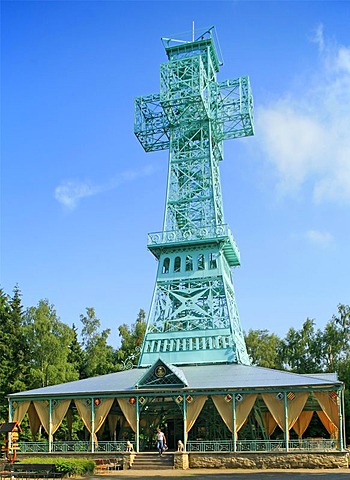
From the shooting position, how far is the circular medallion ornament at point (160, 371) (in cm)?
2530

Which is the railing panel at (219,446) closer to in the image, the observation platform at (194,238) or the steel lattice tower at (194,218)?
the steel lattice tower at (194,218)

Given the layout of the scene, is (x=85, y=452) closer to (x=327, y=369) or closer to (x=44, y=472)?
(x=44, y=472)

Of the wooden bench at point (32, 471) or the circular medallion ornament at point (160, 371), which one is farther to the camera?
the circular medallion ornament at point (160, 371)

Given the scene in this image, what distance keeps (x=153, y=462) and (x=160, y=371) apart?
3.60 meters

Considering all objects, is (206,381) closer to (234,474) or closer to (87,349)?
(234,474)

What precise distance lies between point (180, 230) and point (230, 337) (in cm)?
712

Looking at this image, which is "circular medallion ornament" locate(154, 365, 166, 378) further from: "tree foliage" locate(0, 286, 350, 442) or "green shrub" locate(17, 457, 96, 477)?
"tree foliage" locate(0, 286, 350, 442)

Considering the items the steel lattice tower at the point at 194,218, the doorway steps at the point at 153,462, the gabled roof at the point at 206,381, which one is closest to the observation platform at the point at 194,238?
the steel lattice tower at the point at 194,218

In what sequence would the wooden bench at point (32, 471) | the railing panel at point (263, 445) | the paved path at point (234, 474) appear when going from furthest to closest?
the railing panel at point (263, 445) → the wooden bench at point (32, 471) → the paved path at point (234, 474)

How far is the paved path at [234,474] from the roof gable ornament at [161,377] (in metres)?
3.62

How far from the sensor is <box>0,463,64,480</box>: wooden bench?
1989cm

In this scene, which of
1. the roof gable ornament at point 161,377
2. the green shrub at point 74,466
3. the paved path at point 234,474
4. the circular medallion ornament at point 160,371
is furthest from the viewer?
the circular medallion ornament at point 160,371

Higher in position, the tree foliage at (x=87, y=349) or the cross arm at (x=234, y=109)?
the cross arm at (x=234, y=109)

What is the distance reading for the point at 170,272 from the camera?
3347 centimetres
